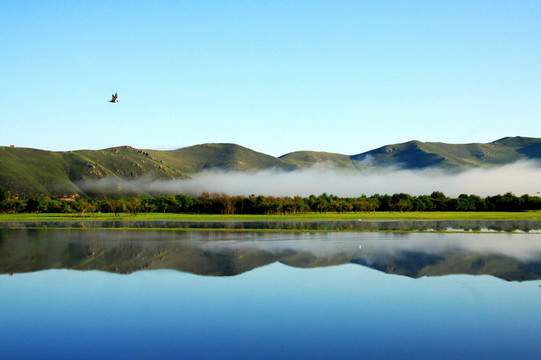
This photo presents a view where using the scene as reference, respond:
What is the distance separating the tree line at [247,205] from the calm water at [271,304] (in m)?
116

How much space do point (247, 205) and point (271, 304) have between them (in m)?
138

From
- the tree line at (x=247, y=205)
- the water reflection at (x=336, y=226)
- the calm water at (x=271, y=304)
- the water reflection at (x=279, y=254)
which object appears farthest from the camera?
the tree line at (x=247, y=205)

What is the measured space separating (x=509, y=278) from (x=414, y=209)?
504ft

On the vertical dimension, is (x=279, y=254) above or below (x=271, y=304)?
above

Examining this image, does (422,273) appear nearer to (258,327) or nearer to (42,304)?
(258,327)

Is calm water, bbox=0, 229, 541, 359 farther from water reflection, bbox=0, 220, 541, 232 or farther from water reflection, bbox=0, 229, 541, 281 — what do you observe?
water reflection, bbox=0, 220, 541, 232

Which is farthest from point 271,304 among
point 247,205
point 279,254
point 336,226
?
point 247,205

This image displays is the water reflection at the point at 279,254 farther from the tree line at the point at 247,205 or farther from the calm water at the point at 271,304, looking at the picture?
the tree line at the point at 247,205

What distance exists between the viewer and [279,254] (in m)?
42.3

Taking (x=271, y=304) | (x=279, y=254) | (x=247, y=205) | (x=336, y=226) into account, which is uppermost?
(x=247, y=205)

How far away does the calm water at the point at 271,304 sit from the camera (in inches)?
720

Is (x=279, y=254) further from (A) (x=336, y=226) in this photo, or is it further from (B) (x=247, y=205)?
(B) (x=247, y=205)

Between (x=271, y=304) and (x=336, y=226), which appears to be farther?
(x=336, y=226)

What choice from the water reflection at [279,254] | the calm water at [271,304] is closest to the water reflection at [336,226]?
the water reflection at [279,254]
